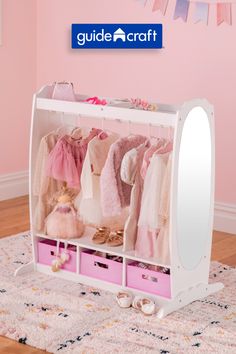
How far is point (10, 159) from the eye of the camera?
5043 mm

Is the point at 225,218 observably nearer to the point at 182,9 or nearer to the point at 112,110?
the point at 182,9

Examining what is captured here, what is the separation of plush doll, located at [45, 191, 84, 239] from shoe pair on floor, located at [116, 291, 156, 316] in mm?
420

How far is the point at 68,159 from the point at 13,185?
1.86 meters

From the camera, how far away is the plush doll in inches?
132

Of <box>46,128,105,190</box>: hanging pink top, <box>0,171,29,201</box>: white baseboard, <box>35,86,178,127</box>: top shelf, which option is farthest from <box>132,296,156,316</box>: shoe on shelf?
<box>0,171,29,201</box>: white baseboard

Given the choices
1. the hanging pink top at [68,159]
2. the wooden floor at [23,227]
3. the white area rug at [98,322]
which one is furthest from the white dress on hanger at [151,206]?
the wooden floor at [23,227]

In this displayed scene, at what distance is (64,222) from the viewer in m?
3.34

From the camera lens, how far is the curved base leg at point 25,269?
345 centimetres

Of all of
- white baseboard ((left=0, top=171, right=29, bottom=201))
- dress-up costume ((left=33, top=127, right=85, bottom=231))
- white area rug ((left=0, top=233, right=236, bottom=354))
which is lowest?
white area rug ((left=0, top=233, right=236, bottom=354))

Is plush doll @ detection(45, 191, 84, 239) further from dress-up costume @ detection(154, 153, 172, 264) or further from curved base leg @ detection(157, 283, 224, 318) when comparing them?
curved base leg @ detection(157, 283, 224, 318)

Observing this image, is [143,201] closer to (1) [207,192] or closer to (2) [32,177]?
(1) [207,192]

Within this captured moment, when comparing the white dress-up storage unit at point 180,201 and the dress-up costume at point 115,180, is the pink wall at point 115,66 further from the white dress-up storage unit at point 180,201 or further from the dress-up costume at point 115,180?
the dress-up costume at point 115,180

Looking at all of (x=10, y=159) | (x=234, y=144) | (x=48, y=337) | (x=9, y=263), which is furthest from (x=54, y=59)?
(x=48, y=337)

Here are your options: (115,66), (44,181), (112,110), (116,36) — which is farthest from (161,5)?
(44,181)
